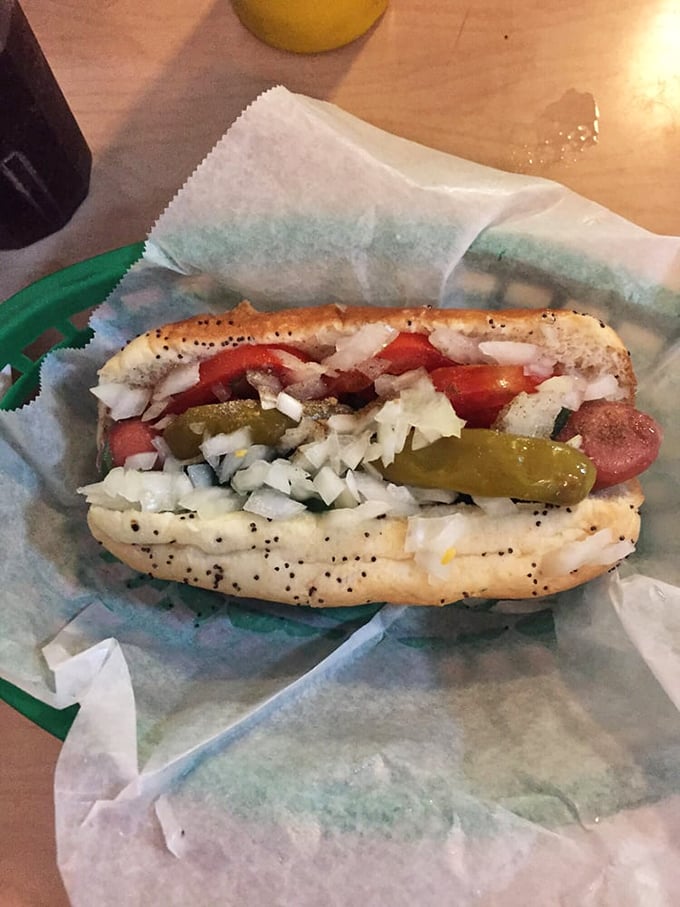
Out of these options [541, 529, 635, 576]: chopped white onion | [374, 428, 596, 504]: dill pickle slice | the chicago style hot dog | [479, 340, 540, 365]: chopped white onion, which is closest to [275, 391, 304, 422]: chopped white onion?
the chicago style hot dog

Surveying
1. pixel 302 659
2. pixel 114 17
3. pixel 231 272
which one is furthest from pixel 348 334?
pixel 114 17

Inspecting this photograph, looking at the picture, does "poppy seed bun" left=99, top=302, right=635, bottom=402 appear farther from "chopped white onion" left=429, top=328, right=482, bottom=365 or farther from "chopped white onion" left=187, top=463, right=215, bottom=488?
"chopped white onion" left=187, top=463, right=215, bottom=488

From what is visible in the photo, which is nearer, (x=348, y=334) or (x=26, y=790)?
(x=348, y=334)

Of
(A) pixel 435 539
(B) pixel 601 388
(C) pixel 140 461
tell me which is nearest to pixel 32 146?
(C) pixel 140 461

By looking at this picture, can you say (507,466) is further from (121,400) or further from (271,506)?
(121,400)

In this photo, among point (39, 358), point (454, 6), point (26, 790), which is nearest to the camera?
point (26, 790)

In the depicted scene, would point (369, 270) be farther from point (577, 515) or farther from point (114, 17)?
point (114, 17)
